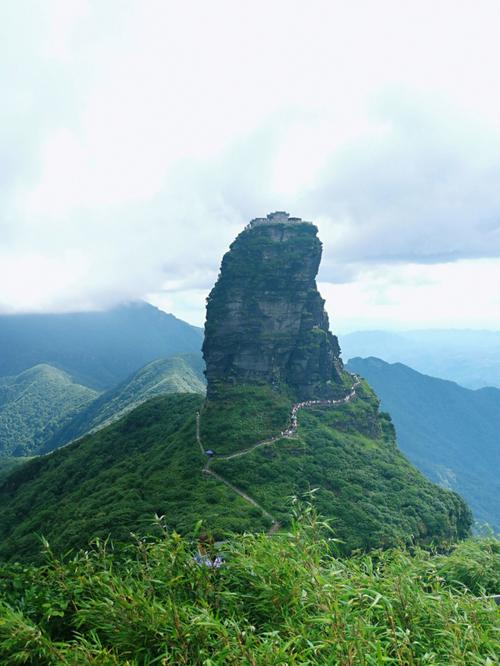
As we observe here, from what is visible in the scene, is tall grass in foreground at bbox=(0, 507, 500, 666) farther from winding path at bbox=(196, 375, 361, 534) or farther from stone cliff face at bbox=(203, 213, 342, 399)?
stone cliff face at bbox=(203, 213, 342, 399)

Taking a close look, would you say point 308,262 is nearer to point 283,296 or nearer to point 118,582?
point 283,296

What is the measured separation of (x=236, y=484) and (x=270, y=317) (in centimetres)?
3261

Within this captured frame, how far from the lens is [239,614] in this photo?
27.1 ft

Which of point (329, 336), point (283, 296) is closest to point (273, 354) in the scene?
point (283, 296)

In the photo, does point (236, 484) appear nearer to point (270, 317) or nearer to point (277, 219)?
point (270, 317)

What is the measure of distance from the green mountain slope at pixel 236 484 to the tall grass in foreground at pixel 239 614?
2929cm

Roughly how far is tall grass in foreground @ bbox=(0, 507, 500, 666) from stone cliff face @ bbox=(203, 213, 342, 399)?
64.6 m

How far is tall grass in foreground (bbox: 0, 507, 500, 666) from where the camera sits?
6730mm

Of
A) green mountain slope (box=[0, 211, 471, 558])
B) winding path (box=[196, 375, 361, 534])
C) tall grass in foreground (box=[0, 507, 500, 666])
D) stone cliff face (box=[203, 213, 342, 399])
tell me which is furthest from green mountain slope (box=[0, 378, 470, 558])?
tall grass in foreground (box=[0, 507, 500, 666])

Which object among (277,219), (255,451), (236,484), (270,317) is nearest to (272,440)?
(255,451)

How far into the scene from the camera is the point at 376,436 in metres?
76.0

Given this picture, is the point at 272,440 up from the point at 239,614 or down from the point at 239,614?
down

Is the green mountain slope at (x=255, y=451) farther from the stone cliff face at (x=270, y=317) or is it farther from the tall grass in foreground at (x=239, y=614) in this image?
the tall grass in foreground at (x=239, y=614)

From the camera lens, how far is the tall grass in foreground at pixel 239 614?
6730 millimetres
